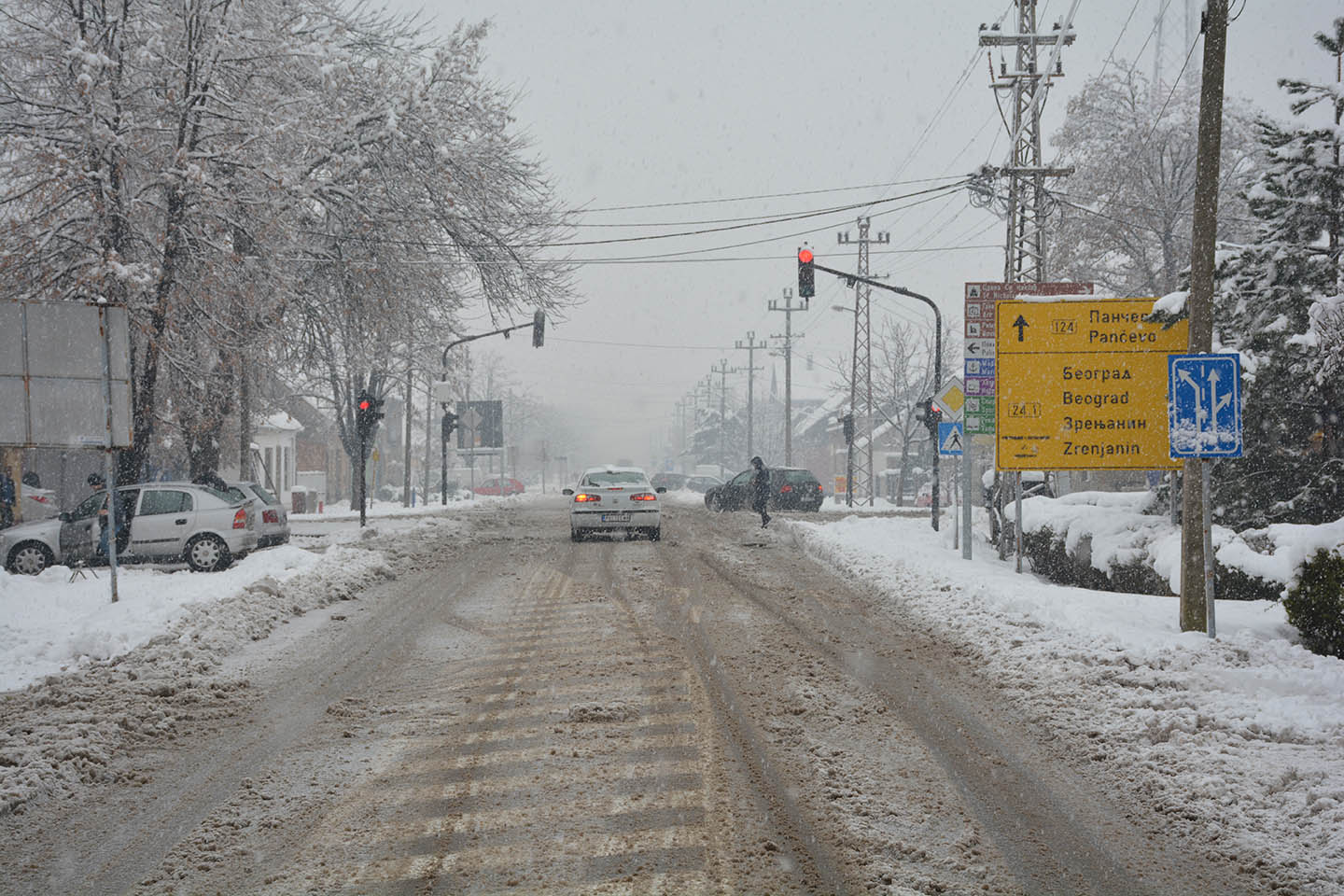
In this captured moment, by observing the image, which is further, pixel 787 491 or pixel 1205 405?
pixel 787 491

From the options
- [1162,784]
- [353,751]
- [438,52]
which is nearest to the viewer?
[1162,784]

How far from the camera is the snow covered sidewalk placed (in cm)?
514

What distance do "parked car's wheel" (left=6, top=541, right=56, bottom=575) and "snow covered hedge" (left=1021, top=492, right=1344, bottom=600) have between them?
1541 cm

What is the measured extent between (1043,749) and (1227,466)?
27.8ft

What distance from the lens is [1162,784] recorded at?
571 cm

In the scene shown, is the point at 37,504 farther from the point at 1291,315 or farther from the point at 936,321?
the point at 1291,315

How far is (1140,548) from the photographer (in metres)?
13.4

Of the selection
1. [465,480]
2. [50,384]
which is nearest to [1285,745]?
[50,384]

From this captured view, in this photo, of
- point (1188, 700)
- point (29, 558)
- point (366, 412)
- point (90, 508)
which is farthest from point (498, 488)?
point (1188, 700)

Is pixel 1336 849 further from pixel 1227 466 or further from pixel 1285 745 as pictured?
pixel 1227 466

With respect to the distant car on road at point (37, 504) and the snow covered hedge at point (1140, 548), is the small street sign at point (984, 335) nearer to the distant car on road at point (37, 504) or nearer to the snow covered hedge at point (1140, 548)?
the snow covered hedge at point (1140, 548)

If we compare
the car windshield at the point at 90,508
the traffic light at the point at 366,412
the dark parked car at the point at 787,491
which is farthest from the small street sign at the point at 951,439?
the dark parked car at the point at 787,491

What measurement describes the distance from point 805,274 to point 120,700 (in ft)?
57.1

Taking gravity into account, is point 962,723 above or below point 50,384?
below
